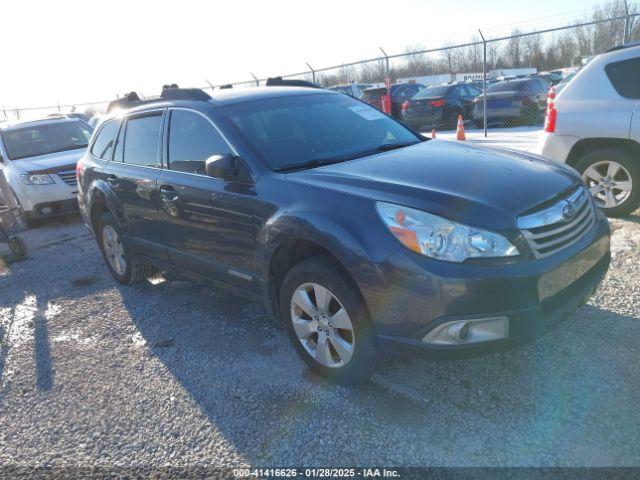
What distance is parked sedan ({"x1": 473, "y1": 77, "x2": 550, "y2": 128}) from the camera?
14984 millimetres

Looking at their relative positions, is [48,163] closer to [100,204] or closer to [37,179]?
[37,179]

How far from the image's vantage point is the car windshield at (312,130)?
11.8 feet

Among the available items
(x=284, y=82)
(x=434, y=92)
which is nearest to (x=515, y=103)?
(x=434, y=92)

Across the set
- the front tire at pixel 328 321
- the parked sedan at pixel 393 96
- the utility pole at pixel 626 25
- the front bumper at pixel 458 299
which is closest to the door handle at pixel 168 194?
the front tire at pixel 328 321

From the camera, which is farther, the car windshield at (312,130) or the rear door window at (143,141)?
the rear door window at (143,141)

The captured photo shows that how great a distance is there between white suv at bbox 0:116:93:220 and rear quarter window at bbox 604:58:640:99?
25.2ft

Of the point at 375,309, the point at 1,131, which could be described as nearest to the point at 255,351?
the point at 375,309

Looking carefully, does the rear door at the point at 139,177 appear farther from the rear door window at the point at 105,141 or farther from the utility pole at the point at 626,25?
the utility pole at the point at 626,25

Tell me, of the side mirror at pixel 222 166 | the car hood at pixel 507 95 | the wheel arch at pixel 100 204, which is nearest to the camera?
the side mirror at pixel 222 166

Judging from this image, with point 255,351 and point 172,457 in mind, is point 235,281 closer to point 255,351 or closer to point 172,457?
point 255,351

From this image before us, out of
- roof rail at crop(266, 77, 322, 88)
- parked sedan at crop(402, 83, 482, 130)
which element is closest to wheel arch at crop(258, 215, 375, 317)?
roof rail at crop(266, 77, 322, 88)

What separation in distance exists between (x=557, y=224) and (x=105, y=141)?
4353 mm

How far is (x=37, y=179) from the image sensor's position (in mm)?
8562

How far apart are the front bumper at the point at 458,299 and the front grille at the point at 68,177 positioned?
24.2ft
